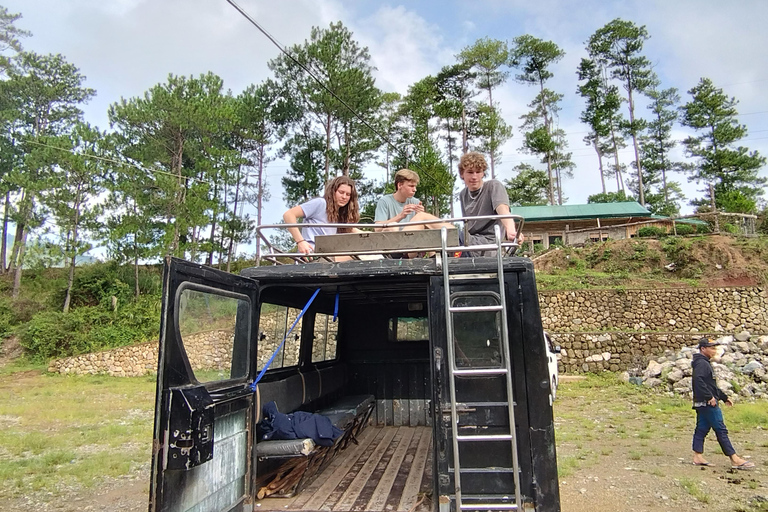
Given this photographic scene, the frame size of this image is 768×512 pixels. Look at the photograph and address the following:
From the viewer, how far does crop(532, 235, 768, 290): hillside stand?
2092cm

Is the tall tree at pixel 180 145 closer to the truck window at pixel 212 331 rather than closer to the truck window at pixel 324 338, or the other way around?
the truck window at pixel 324 338

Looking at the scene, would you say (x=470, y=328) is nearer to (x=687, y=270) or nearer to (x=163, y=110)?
(x=687, y=270)

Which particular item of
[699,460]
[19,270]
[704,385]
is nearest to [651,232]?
[704,385]

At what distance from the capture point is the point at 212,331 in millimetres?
3326

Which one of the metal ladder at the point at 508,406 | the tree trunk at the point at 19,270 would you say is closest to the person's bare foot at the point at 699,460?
the metal ladder at the point at 508,406

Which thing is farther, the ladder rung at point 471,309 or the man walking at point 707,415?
the man walking at point 707,415

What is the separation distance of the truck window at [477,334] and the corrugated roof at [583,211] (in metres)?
30.6

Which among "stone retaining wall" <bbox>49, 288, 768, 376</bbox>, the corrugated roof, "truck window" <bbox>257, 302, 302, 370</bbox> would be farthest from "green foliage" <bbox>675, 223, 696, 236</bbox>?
"truck window" <bbox>257, 302, 302, 370</bbox>

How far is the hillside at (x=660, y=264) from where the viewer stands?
20.9 metres

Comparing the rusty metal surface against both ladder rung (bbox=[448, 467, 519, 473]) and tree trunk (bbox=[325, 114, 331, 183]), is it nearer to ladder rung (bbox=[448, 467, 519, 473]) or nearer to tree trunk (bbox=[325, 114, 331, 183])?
ladder rung (bbox=[448, 467, 519, 473])

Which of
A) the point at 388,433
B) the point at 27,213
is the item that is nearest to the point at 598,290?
the point at 388,433

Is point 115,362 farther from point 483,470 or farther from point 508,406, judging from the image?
point 508,406

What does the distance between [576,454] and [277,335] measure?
5.10 m

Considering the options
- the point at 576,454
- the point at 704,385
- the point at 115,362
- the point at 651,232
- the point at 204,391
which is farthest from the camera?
the point at 651,232
